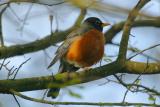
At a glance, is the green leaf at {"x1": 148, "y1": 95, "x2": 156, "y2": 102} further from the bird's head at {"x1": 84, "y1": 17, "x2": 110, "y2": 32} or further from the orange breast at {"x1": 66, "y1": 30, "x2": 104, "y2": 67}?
the bird's head at {"x1": 84, "y1": 17, "x2": 110, "y2": 32}

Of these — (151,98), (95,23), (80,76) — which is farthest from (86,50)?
(151,98)

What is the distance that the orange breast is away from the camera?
6098 millimetres

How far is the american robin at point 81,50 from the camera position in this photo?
6129mm

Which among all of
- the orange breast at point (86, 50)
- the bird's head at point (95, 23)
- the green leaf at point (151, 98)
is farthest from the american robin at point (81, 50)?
the green leaf at point (151, 98)

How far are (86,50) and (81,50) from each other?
7cm

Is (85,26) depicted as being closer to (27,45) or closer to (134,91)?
(27,45)

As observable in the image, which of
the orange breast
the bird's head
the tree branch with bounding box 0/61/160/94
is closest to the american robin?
the orange breast

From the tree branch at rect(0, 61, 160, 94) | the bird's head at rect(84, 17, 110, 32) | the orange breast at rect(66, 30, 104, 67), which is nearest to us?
the tree branch at rect(0, 61, 160, 94)

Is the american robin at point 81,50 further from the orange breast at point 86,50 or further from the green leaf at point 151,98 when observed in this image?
the green leaf at point 151,98

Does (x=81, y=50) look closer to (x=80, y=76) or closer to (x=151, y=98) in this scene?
(x=80, y=76)

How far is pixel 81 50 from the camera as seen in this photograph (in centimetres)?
628

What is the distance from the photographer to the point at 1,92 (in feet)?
15.5

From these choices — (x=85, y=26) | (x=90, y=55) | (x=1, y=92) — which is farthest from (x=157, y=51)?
(x=85, y=26)

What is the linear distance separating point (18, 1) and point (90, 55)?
3.86ft
